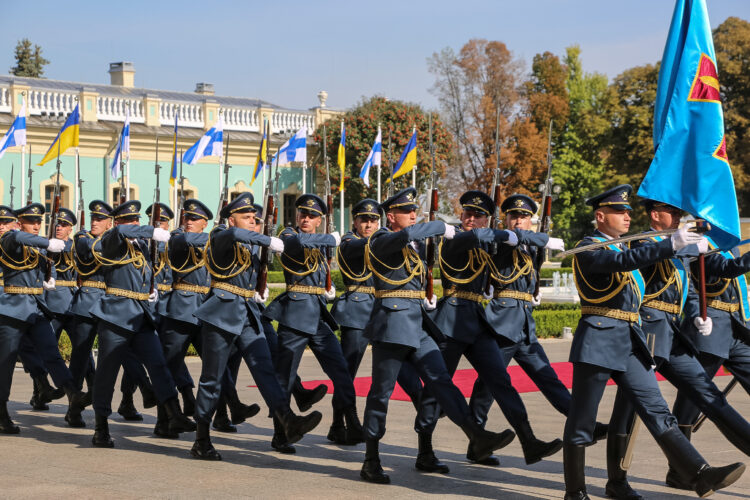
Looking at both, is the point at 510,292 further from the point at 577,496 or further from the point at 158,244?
the point at 158,244

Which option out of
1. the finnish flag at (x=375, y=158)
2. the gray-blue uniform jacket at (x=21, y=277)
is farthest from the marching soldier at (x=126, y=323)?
the finnish flag at (x=375, y=158)

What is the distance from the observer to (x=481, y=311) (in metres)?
7.87

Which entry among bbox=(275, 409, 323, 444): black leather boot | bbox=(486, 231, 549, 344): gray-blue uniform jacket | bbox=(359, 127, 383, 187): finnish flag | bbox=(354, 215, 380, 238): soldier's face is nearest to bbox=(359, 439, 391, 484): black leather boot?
bbox=(275, 409, 323, 444): black leather boot

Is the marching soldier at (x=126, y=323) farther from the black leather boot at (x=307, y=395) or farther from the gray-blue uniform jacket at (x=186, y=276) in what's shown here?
the black leather boot at (x=307, y=395)

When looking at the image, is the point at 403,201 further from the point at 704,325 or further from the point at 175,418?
the point at 175,418

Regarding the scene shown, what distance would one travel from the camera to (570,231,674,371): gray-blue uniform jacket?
615 cm

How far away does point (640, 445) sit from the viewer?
8.14m

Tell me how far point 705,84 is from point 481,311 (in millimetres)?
2227

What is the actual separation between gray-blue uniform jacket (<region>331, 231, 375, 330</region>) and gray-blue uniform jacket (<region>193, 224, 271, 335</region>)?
910 millimetres

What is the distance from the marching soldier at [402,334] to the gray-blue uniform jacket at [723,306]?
4.58 feet

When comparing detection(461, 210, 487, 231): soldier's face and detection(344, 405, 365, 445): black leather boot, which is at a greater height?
detection(461, 210, 487, 231): soldier's face

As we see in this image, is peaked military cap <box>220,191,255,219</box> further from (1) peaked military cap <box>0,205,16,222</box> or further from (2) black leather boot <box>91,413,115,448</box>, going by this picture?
(1) peaked military cap <box>0,205,16,222</box>

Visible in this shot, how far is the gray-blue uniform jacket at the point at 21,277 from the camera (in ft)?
30.6

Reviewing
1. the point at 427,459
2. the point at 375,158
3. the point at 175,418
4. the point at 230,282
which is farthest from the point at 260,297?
the point at 375,158
